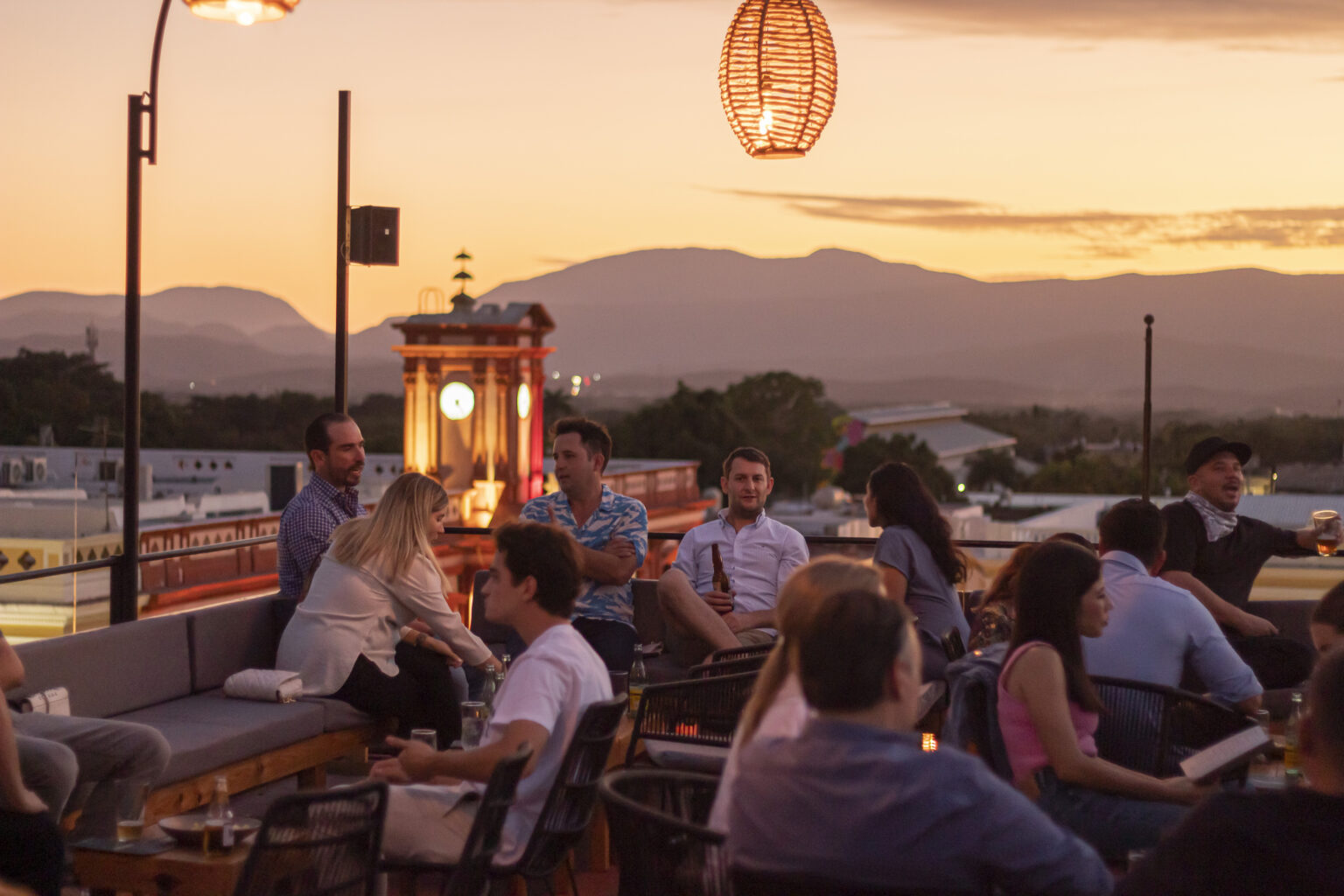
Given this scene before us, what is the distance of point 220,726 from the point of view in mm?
4441

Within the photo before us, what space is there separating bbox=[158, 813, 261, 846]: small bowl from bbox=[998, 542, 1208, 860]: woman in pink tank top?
170cm

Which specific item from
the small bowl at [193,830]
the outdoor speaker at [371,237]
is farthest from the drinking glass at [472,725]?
the outdoor speaker at [371,237]

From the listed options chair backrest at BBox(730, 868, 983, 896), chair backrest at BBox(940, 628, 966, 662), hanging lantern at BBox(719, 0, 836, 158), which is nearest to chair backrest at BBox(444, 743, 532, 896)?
chair backrest at BBox(730, 868, 983, 896)

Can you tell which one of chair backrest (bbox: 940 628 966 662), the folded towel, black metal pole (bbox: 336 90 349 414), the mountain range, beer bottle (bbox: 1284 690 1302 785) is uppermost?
the mountain range

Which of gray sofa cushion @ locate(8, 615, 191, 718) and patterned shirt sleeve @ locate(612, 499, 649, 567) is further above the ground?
patterned shirt sleeve @ locate(612, 499, 649, 567)

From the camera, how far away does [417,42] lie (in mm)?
22297

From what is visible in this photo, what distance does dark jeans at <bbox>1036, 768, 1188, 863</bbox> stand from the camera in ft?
9.36

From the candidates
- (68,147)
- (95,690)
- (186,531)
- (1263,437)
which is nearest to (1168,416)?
(1263,437)

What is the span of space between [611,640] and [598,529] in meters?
0.44

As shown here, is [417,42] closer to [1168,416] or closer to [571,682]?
[571,682]

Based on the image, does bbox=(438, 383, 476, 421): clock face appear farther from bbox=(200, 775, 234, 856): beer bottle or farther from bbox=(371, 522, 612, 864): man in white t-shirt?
bbox=(371, 522, 612, 864): man in white t-shirt

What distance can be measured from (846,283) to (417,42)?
55.5m

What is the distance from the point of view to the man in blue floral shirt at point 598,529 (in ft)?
17.5

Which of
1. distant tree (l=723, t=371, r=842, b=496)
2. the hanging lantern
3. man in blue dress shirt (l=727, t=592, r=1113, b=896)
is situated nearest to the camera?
man in blue dress shirt (l=727, t=592, r=1113, b=896)
